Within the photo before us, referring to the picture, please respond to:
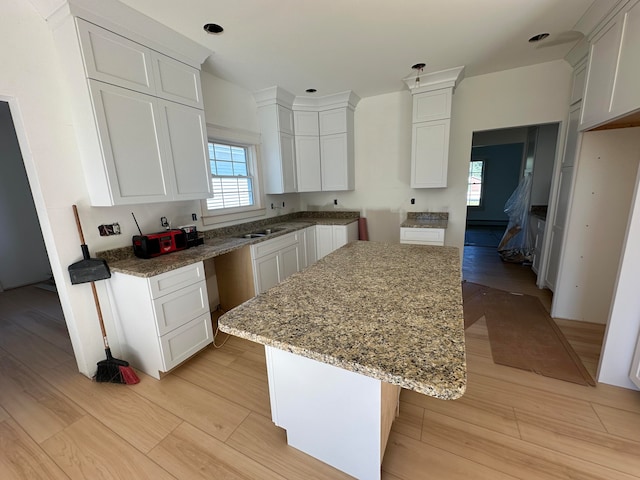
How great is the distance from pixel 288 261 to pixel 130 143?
→ 196 centimetres

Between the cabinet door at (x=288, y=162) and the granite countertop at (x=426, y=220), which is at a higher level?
the cabinet door at (x=288, y=162)

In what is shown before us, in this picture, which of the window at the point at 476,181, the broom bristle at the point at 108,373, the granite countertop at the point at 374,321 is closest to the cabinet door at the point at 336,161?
the granite countertop at the point at 374,321

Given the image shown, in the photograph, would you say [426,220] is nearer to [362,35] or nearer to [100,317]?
[362,35]

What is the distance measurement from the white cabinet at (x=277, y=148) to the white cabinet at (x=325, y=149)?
0.55 ft

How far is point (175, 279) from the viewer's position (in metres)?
1.95

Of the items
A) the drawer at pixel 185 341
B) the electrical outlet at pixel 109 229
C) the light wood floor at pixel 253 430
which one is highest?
the electrical outlet at pixel 109 229

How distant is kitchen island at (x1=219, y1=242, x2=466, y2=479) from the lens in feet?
2.55

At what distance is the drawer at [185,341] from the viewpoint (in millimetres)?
1924

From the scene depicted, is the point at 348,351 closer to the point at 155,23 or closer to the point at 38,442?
the point at 38,442

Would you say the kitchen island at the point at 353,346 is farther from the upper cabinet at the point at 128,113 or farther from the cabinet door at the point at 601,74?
the cabinet door at the point at 601,74

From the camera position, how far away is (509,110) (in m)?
3.14

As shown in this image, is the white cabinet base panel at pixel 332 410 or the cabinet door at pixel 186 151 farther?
the cabinet door at pixel 186 151

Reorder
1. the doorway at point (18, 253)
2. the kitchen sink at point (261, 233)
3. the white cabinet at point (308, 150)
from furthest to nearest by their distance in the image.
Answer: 1. the white cabinet at point (308, 150)
2. the kitchen sink at point (261, 233)
3. the doorway at point (18, 253)

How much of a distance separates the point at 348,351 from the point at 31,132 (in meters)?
2.32
